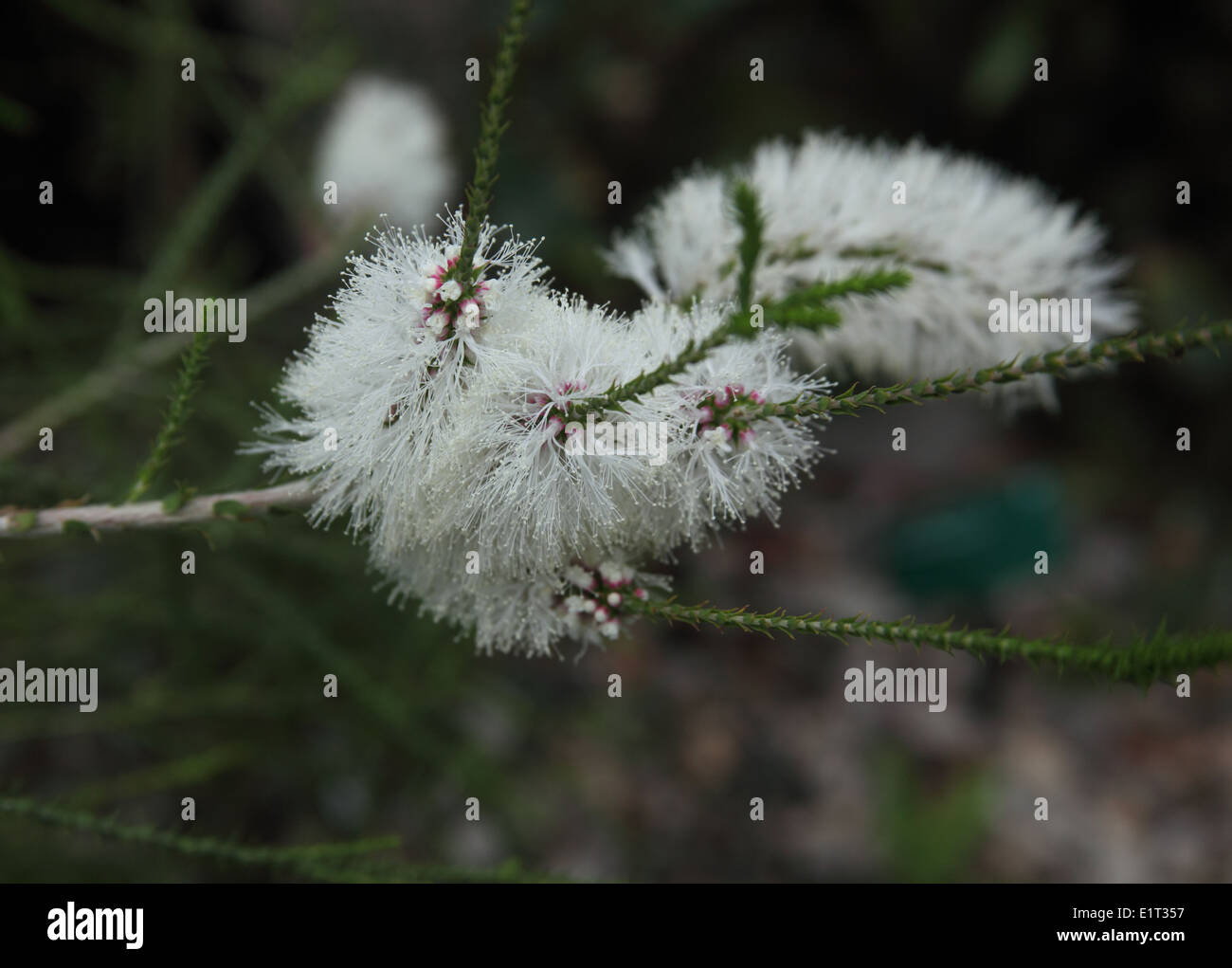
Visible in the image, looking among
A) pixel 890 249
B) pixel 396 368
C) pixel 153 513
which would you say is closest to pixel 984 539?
pixel 890 249

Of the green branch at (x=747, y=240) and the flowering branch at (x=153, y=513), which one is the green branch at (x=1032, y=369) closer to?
the green branch at (x=747, y=240)

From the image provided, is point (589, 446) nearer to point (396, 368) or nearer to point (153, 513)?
point (396, 368)

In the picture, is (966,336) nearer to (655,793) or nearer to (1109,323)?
→ (1109,323)

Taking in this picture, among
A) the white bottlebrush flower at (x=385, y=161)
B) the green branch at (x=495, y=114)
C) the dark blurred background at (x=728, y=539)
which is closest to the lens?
the green branch at (x=495, y=114)

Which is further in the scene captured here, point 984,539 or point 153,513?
point 984,539

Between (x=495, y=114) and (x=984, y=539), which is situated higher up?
(x=495, y=114)

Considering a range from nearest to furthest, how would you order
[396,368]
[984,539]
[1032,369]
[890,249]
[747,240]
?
[747,240] → [1032,369] → [396,368] → [890,249] → [984,539]

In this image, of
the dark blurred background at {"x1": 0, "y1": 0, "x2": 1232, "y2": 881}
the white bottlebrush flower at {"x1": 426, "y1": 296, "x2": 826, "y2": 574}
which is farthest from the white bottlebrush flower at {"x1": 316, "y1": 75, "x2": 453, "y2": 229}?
the white bottlebrush flower at {"x1": 426, "y1": 296, "x2": 826, "y2": 574}

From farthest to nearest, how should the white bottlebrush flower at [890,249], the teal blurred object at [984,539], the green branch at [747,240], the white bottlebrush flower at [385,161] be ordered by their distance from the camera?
1. the teal blurred object at [984,539]
2. the white bottlebrush flower at [385,161]
3. the white bottlebrush flower at [890,249]
4. the green branch at [747,240]

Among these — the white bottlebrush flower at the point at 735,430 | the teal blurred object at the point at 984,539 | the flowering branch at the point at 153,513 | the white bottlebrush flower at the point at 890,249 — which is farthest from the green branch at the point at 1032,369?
the teal blurred object at the point at 984,539
